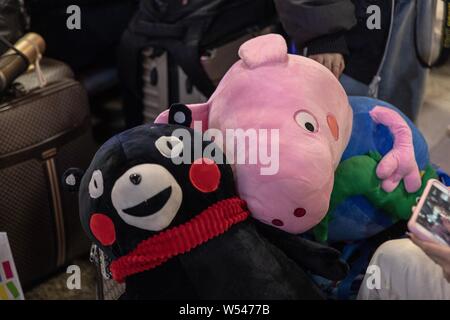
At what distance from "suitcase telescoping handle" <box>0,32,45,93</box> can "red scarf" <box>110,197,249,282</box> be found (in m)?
0.68

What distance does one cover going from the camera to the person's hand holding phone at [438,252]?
80 centimetres

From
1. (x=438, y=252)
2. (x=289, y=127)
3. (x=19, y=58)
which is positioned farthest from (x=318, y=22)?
(x=19, y=58)

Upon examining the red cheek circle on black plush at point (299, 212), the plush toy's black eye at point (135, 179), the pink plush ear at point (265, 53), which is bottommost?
the red cheek circle on black plush at point (299, 212)

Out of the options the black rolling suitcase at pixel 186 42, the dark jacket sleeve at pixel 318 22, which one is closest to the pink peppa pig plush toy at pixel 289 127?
the dark jacket sleeve at pixel 318 22

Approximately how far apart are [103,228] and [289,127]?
0.29 m

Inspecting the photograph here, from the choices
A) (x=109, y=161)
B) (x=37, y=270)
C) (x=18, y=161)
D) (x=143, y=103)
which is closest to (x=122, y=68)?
(x=143, y=103)

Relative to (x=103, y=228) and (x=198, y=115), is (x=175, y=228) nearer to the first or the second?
(x=103, y=228)

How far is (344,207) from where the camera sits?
94 centimetres

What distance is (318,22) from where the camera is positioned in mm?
1173

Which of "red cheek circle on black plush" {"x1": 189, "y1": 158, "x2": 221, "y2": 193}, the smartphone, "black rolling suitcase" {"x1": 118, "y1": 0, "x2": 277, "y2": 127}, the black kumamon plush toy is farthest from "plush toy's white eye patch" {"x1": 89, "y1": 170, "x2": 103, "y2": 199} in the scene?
"black rolling suitcase" {"x1": 118, "y1": 0, "x2": 277, "y2": 127}

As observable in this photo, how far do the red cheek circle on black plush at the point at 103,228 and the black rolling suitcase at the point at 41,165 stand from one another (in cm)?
58

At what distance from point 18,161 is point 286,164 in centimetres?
75

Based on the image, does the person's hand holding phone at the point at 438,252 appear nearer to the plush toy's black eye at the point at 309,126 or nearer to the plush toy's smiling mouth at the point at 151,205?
the plush toy's black eye at the point at 309,126

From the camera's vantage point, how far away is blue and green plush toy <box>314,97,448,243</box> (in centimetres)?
91
